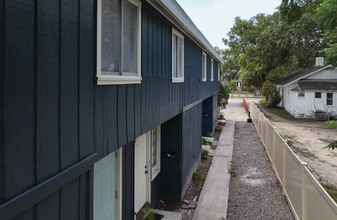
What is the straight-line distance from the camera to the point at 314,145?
1336 centimetres

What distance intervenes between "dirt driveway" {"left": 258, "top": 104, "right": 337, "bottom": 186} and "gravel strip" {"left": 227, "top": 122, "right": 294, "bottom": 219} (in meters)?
1.70

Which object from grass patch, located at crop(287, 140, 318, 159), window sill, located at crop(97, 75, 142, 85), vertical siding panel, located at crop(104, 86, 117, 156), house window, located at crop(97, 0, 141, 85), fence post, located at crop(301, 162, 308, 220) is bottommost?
grass patch, located at crop(287, 140, 318, 159)

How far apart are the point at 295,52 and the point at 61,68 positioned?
30699 mm

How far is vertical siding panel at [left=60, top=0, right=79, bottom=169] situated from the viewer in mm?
2225

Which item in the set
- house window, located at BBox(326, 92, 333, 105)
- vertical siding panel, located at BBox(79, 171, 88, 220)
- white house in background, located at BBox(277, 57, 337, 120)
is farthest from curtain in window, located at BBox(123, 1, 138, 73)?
house window, located at BBox(326, 92, 333, 105)

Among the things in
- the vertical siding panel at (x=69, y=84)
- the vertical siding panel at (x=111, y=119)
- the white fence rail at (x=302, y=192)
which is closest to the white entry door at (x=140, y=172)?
the vertical siding panel at (x=111, y=119)

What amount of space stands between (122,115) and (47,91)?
4.57 ft

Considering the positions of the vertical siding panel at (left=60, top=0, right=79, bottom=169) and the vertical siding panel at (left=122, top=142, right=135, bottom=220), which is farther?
the vertical siding panel at (left=122, top=142, right=135, bottom=220)

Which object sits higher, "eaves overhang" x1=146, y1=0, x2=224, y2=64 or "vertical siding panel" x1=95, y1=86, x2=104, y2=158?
"eaves overhang" x1=146, y1=0, x2=224, y2=64

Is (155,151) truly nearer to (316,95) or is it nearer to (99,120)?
(99,120)

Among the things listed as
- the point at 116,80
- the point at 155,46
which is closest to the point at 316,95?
the point at 155,46

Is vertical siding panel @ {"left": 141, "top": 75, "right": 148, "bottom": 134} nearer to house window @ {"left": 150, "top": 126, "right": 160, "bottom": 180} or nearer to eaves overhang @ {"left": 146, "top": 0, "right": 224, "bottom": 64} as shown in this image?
eaves overhang @ {"left": 146, "top": 0, "right": 224, "bottom": 64}

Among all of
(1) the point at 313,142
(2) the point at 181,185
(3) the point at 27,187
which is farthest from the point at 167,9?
(1) the point at 313,142

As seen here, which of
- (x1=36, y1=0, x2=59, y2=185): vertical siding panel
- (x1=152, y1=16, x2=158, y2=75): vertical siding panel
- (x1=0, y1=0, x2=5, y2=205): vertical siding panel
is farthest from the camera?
(x1=152, y1=16, x2=158, y2=75): vertical siding panel
